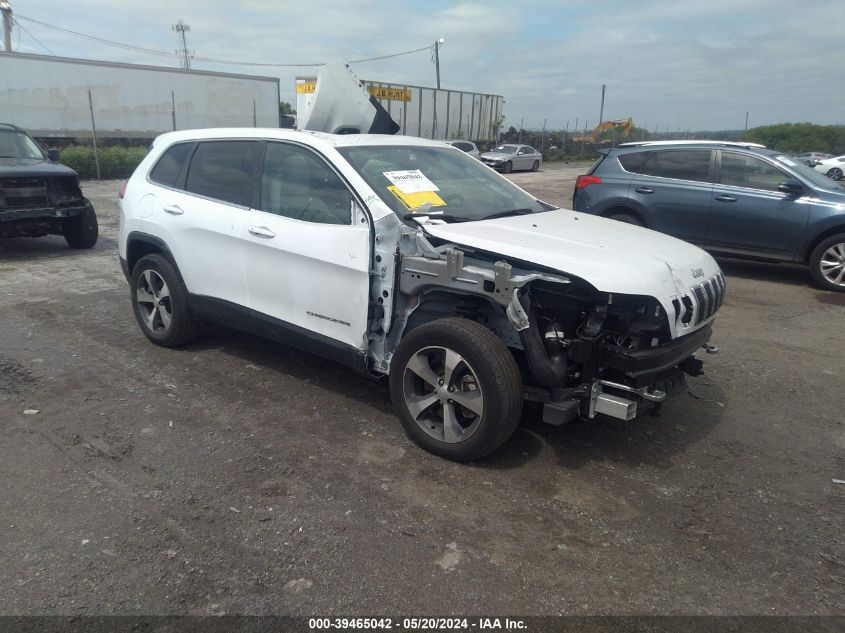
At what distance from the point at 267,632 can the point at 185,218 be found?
133 inches

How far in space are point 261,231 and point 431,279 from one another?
1403 mm

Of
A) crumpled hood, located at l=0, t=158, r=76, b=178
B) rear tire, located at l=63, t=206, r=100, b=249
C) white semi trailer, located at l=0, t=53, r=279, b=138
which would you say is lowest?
rear tire, located at l=63, t=206, r=100, b=249

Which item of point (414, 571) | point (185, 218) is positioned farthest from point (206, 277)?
point (414, 571)

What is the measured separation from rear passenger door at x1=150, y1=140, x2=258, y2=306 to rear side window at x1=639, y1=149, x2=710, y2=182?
20.7ft

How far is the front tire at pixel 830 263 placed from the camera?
7.93 m

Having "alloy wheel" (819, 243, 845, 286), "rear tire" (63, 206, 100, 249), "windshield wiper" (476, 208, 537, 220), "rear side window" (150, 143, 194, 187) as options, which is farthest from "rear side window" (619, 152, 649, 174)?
"rear tire" (63, 206, 100, 249)

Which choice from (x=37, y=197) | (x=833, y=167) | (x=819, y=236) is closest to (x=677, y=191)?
(x=819, y=236)

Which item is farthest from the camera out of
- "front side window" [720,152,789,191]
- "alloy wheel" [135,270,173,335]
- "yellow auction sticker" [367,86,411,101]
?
"yellow auction sticker" [367,86,411,101]

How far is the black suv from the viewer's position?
8398 mm

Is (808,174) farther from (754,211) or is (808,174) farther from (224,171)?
(224,171)

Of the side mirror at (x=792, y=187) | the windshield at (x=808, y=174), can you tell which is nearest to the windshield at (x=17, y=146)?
the side mirror at (x=792, y=187)

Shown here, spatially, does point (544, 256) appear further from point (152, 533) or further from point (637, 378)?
point (152, 533)

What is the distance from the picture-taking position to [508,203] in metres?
4.65

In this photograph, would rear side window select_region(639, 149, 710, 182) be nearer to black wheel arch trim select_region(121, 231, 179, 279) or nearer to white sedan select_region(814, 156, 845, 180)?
black wheel arch trim select_region(121, 231, 179, 279)
